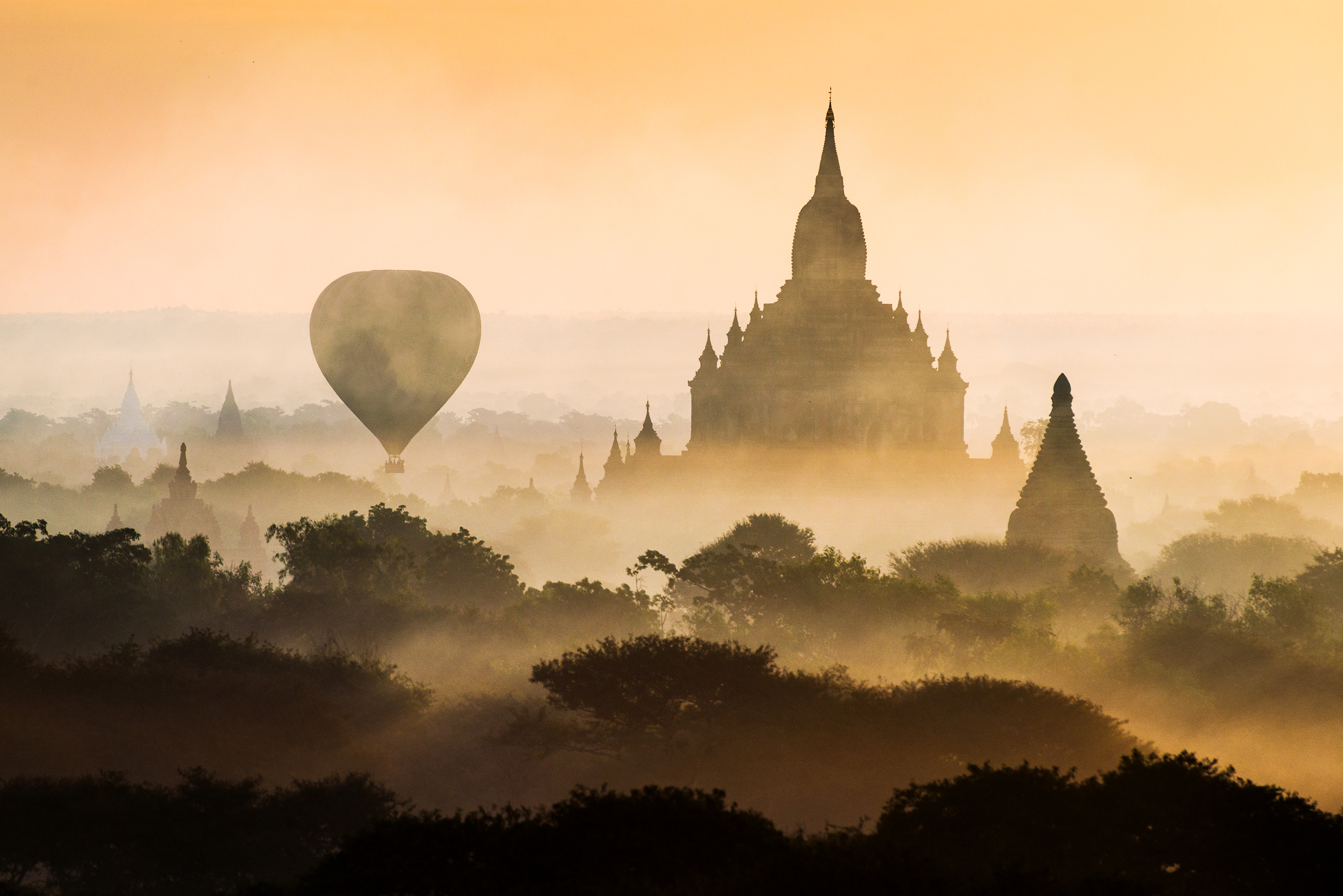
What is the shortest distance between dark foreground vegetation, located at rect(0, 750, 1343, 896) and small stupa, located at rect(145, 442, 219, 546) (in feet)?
342

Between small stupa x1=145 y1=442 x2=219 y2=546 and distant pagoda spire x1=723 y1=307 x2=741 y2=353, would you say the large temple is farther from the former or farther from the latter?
small stupa x1=145 y1=442 x2=219 y2=546

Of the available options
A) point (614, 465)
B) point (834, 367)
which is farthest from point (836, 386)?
point (614, 465)

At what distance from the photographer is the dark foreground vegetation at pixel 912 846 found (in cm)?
2756

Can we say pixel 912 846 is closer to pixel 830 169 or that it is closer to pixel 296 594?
pixel 296 594

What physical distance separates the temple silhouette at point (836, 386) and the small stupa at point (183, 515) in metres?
48.7

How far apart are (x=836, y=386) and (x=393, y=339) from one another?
30.1 meters

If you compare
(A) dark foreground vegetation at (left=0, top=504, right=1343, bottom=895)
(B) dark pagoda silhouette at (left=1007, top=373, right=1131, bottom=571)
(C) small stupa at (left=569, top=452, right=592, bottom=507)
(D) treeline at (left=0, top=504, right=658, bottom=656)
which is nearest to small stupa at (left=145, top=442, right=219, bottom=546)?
(C) small stupa at (left=569, top=452, right=592, bottom=507)

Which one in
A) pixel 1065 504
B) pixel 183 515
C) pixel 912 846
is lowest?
pixel 183 515

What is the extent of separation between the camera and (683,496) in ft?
348

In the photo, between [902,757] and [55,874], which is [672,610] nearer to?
[902,757]

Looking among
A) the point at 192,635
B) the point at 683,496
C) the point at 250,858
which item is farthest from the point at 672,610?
the point at 250,858

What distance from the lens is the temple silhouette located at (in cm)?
10275

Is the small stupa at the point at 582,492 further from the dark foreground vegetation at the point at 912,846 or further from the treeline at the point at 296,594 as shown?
the dark foreground vegetation at the point at 912,846

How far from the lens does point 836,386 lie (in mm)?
102688
